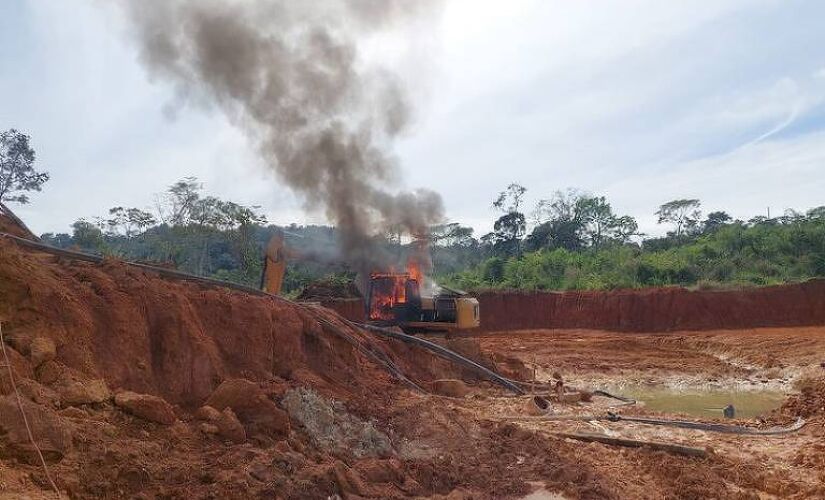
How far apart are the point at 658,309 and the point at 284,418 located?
26795 mm

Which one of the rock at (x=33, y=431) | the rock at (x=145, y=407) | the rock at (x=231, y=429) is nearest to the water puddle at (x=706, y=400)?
the rock at (x=231, y=429)

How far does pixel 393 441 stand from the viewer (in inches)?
291

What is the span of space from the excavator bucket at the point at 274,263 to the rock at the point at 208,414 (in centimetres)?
841

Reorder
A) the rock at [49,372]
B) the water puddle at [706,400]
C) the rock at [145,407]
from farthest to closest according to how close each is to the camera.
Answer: the water puddle at [706,400] < the rock at [145,407] < the rock at [49,372]

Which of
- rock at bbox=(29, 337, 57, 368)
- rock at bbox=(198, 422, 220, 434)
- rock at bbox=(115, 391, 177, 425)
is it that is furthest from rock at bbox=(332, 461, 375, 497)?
rock at bbox=(29, 337, 57, 368)

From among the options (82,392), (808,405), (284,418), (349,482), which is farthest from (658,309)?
(82,392)

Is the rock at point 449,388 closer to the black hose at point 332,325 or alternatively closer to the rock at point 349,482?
the black hose at point 332,325

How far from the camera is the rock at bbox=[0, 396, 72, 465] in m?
3.92

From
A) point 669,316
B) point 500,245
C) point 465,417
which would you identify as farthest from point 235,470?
point 500,245

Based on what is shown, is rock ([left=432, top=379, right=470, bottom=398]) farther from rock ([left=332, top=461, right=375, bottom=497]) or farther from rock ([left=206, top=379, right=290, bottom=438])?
rock ([left=332, top=461, right=375, bottom=497])

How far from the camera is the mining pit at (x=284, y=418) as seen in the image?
452cm

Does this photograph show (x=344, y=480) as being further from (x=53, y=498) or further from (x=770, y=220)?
(x=770, y=220)

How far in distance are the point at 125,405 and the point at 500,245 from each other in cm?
5048

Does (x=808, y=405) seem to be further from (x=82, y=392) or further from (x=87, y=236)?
(x=87, y=236)
